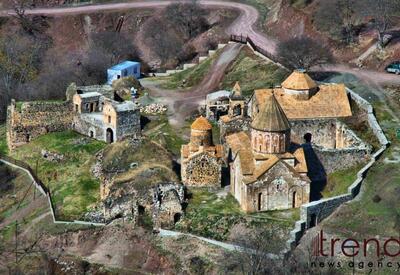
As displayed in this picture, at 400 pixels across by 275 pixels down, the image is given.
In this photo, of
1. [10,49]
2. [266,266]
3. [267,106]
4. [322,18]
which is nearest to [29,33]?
[10,49]

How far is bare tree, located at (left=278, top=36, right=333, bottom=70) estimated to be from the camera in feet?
227

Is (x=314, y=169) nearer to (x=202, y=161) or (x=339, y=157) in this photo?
(x=339, y=157)

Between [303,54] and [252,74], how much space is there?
4.94 metres

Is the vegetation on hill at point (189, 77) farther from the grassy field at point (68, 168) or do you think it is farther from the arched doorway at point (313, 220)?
the arched doorway at point (313, 220)

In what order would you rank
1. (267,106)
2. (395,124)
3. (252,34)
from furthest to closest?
(252,34) < (395,124) < (267,106)

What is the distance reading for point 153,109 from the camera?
220 feet

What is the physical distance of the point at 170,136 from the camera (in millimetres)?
61531

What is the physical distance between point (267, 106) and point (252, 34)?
1472 inches

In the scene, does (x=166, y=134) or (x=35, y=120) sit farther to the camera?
(x=35, y=120)

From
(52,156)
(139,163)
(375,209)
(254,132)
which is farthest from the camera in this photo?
(52,156)

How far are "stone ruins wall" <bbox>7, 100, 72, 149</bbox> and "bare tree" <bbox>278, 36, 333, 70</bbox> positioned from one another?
1811 centimetres

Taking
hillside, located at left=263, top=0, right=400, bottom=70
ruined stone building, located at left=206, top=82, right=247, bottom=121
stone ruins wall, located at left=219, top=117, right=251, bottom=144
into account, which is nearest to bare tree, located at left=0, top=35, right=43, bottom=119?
ruined stone building, located at left=206, top=82, right=247, bottom=121

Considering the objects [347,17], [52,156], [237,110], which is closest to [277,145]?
[237,110]

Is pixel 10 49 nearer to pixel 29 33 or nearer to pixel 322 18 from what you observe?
pixel 29 33
